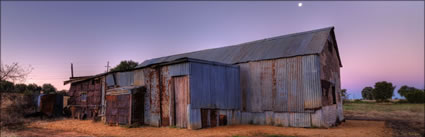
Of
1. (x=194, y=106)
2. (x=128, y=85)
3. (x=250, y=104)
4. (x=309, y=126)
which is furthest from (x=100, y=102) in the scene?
(x=309, y=126)

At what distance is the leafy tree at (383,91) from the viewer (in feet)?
229

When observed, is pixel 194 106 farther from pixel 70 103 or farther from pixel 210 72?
pixel 70 103

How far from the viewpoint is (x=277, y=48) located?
19.5m

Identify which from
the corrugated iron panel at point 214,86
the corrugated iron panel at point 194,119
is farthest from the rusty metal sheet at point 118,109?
the corrugated iron panel at point 214,86

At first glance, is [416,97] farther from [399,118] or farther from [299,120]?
[299,120]

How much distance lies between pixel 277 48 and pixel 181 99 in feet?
28.3

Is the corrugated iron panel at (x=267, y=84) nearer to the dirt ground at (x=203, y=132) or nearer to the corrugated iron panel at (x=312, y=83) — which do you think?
the corrugated iron panel at (x=312, y=83)

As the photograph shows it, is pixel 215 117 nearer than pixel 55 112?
Yes

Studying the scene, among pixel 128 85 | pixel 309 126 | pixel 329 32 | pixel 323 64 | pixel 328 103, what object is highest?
pixel 329 32

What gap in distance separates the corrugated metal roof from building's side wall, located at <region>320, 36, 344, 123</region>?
2.92ft

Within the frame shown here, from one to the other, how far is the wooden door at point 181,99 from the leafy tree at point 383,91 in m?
70.8

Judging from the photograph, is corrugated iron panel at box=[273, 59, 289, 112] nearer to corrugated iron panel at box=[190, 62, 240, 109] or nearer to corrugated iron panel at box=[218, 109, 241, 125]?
corrugated iron panel at box=[218, 109, 241, 125]

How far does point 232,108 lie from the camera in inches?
712

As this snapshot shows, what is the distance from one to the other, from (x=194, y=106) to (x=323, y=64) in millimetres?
9183
